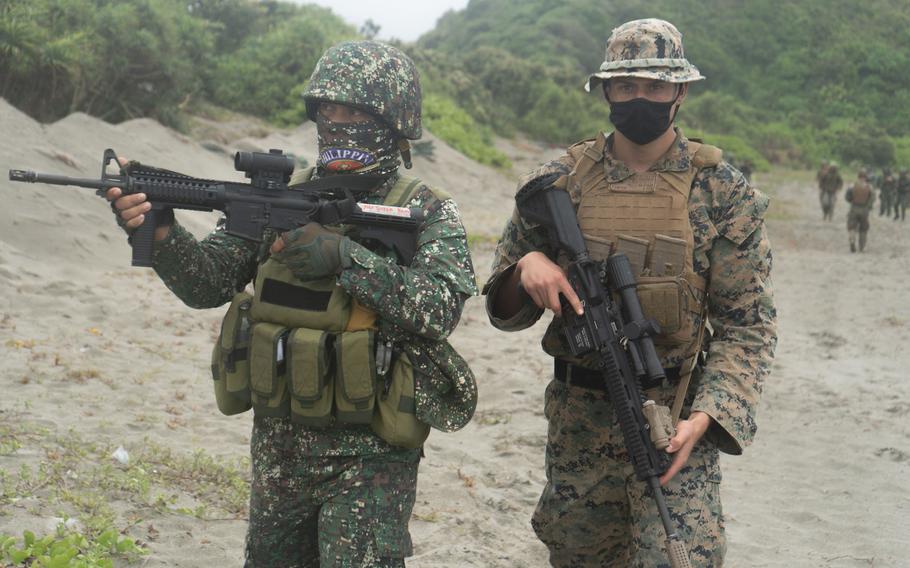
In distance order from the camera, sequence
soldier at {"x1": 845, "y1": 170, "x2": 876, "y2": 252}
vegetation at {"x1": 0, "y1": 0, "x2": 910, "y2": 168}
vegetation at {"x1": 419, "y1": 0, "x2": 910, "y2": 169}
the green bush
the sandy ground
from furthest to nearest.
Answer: vegetation at {"x1": 419, "y1": 0, "x2": 910, "y2": 169} → the green bush → vegetation at {"x1": 0, "y1": 0, "x2": 910, "y2": 168} → soldier at {"x1": 845, "y1": 170, "x2": 876, "y2": 252} → the sandy ground

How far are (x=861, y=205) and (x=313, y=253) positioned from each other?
17.4 m

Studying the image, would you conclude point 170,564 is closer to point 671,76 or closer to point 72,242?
point 671,76

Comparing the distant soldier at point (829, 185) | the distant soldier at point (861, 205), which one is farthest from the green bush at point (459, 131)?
the distant soldier at point (861, 205)

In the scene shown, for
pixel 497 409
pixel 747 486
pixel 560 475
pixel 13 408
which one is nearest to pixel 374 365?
pixel 560 475

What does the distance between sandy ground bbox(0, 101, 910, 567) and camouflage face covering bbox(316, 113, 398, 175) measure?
2.03 meters

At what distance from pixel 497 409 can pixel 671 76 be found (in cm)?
465

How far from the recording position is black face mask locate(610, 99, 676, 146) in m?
3.18

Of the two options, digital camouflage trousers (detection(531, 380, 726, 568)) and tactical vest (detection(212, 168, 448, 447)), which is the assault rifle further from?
digital camouflage trousers (detection(531, 380, 726, 568))

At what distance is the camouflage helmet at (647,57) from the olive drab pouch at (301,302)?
1.10m

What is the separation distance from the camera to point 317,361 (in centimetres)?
292

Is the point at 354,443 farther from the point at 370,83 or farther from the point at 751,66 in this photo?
the point at 751,66

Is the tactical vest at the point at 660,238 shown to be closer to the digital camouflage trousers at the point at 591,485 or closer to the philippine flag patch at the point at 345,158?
the digital camouflage trousers at the point at 591,485

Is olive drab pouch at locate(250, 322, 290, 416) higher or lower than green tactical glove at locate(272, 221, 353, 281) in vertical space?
lower

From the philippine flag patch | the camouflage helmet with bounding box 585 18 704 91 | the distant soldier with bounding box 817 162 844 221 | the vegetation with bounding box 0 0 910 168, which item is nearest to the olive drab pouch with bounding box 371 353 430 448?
the philippine flag patch
